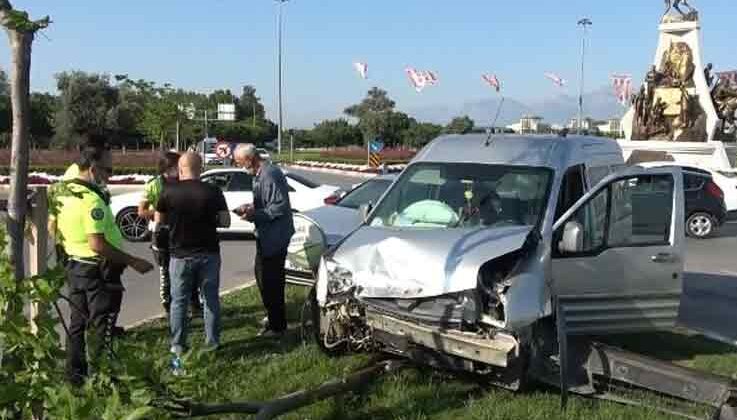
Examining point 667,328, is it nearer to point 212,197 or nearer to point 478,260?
point 478,260

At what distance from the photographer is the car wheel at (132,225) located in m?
14.1

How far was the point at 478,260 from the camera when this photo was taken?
16.5 feet

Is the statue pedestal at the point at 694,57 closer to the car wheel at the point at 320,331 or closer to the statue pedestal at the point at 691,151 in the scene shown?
the statue pedestal at the point at 691,151

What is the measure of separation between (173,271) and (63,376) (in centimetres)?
310

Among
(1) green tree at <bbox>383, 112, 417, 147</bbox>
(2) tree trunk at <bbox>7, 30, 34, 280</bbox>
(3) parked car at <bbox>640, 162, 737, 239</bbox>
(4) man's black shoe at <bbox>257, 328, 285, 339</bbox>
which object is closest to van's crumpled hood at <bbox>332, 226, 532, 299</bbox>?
(4) man's black shoe at <bbox>257, 328, 285, 339</bbox>

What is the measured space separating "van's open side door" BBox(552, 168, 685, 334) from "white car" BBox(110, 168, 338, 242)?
321 inches

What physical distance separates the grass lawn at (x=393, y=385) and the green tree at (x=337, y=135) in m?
97.7

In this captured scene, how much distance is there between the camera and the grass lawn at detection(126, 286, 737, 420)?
16.8 feet

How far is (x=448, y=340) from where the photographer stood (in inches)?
198

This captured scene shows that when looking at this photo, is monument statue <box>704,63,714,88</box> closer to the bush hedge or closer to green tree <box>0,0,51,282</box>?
the bush hedge

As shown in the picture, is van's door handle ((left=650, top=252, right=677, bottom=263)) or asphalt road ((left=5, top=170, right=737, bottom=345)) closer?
van's door handle ((left=650, top=252, right=677, bottom=263))

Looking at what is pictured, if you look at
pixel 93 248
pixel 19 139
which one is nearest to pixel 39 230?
pixel 93 248

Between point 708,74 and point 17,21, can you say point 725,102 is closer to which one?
point 708,74

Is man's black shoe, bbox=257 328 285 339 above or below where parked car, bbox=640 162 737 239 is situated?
below
